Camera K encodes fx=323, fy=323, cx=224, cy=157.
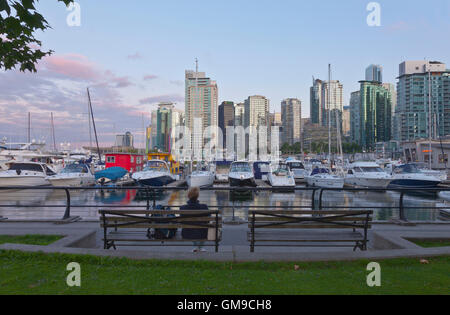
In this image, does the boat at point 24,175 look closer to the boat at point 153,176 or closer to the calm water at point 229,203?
the calm water at point 229,203

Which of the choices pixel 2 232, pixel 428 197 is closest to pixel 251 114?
pixel 428 197

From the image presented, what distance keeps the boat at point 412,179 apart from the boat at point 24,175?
1486 inches

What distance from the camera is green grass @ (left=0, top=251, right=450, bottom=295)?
4609 mm

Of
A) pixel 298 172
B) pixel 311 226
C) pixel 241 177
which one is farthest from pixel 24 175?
pixel 298 172

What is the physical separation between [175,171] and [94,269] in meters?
43.0

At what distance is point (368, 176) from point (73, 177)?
1251 inches

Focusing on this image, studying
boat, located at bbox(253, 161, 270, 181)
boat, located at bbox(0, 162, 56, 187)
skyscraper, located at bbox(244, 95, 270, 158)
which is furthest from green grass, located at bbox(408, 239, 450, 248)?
skyscraper, located at bbox(244, 95, 270, 158)

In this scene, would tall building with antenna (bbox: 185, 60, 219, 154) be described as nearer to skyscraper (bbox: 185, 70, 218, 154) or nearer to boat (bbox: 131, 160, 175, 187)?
skyscraper (bbox: 185, 70, 218, 154)

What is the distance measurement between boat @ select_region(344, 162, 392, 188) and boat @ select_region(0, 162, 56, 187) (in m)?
34.5

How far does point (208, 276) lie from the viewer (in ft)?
16.8

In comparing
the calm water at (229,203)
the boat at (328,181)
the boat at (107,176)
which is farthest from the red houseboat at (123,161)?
the boat at (328,181)

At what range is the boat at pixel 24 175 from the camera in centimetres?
3178

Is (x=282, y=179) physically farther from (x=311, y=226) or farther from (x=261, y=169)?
(x=311, y=226)
